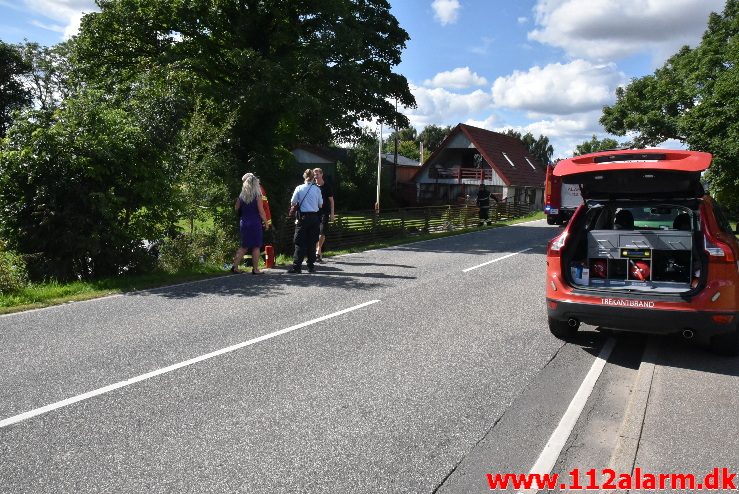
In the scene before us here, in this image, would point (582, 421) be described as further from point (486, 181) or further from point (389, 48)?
point (486, 181)

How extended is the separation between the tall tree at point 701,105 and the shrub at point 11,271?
77.6 ft

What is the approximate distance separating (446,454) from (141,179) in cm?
874

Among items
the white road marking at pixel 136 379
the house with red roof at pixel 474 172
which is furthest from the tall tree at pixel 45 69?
the white road marking at pixel 136 379

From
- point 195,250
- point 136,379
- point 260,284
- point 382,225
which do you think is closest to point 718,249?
point 136,379

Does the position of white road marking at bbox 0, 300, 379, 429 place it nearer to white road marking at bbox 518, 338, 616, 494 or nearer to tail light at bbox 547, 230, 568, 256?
tail light at bbox 547, 230, 568, 256

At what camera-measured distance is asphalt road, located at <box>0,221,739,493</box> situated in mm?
3377

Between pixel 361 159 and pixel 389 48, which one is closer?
pixel 389 48

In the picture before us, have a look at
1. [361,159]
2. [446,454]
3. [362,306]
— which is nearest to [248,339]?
[362,306]

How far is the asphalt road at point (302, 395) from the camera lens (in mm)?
3377

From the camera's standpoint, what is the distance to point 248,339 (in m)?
6.18

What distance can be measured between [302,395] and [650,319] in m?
3.34

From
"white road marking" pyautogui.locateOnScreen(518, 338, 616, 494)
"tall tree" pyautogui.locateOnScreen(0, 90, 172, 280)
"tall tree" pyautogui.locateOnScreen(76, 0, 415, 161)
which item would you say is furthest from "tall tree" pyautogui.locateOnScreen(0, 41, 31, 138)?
"white road marking" pyautogui.locateOnScreen(518, 338, 616, 494)

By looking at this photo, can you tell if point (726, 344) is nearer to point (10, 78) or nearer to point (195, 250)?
point (195, 250)

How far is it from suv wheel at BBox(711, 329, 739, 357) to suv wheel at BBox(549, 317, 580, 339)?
4.32 ft
